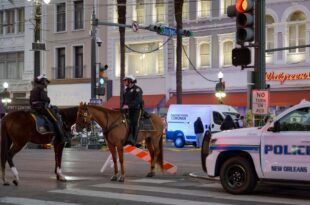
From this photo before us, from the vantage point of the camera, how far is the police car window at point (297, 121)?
11.2 meters

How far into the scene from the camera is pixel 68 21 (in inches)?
2053

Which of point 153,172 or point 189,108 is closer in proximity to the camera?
point 153,172

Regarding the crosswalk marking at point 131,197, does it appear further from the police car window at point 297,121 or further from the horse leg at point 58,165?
the police car window at point 297,121

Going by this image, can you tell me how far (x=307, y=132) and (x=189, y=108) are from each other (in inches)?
868

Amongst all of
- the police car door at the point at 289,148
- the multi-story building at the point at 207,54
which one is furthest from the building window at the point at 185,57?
the police car door at the point at 289,148

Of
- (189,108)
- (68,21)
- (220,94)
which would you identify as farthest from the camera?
(68,21)

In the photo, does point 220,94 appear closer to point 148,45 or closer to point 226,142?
point 148,45

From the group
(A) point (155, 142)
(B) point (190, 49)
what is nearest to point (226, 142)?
(A) point (155, 142)

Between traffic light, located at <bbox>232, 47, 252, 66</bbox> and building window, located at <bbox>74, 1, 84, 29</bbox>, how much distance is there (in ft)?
124

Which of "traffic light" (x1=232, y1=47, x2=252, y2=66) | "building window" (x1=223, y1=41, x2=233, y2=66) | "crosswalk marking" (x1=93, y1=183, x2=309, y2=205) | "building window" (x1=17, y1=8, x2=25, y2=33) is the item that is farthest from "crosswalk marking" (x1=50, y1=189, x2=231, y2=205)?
"building window" (x1=17, y1=8, x2=25, y2=33)

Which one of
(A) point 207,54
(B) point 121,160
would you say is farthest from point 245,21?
(A) point 207,54

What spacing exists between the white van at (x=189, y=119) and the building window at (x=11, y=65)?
25.7 metres

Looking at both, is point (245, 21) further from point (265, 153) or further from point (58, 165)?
point (58, 165)

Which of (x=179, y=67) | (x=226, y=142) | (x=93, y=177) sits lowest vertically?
(x=93, y=177)
